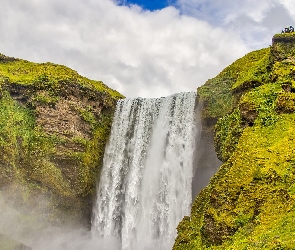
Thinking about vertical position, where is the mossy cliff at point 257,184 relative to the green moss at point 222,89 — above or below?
below

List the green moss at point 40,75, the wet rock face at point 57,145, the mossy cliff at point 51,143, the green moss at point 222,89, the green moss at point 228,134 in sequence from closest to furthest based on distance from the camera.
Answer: the green moss at point 228,134 < the green moss at point 222,89 < the mossy cliff at point 51,143 < the wet rock face at point 57,145 < the green moss at point 40,75

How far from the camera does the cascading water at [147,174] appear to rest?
26.5 meters

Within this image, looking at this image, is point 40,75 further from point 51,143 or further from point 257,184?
point 257,184

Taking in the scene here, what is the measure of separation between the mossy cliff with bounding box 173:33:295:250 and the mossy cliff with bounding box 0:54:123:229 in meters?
16.3

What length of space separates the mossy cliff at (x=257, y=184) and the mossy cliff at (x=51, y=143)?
1634 cm

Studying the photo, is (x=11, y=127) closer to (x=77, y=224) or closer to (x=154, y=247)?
(x=77, y=224)

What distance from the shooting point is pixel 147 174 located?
95.0ft

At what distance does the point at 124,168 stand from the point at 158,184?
14.9 feet

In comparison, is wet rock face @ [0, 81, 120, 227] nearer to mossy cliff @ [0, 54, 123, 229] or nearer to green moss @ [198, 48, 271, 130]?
mossy cliff @ [0, 54, 123, 229]

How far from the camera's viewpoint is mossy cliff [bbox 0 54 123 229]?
93.9 feet

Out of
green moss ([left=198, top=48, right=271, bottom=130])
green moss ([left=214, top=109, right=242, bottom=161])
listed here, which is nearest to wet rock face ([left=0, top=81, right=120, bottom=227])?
green moss ([left=198, top=48, right=271, bottom=130])

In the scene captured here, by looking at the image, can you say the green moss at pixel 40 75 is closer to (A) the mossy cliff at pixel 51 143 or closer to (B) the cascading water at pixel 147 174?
(A) the mossy cliff at pixel 51 143

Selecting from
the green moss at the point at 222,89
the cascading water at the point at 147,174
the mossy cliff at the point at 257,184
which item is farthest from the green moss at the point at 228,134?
the cascading water at the point at 147,174

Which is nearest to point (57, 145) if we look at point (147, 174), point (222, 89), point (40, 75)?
point (40, 75)
